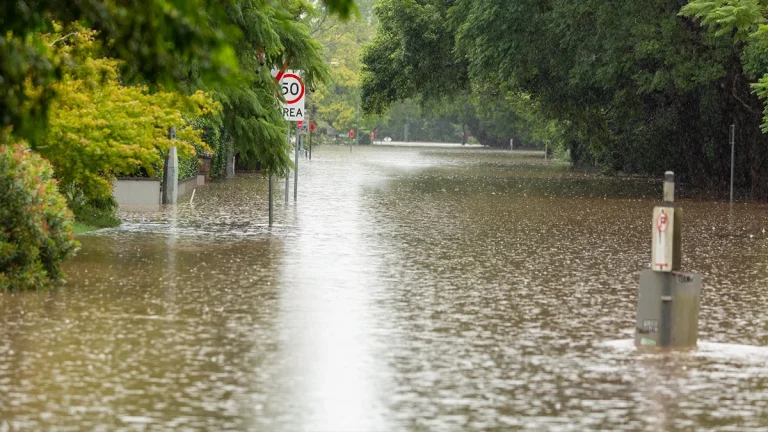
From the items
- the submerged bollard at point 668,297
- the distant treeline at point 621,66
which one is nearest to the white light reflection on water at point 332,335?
the submerged bollard at point 668,297

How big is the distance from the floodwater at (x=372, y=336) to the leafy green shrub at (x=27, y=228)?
1.15 ft

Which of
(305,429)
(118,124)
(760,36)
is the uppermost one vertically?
(760,36)

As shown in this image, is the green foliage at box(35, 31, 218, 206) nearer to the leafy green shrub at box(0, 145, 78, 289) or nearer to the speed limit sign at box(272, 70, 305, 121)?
the leafy green shrub at box(0, 145, 78, 289)

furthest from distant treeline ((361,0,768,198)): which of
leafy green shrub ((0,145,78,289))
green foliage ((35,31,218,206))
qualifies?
leafy green shrub ((0,145,78,289))

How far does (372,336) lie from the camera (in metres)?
11.6

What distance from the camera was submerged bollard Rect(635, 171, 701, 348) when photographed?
36.8 ft

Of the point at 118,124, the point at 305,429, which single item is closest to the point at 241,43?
the point at 118,124

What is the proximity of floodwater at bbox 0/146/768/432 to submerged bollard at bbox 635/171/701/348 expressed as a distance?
249 millimetres

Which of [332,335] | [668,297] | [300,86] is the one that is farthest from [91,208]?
[668,297]

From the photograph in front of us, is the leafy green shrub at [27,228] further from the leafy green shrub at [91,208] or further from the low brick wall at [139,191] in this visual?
the low brick wall at [139,191]

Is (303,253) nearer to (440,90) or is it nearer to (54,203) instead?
(54,203)

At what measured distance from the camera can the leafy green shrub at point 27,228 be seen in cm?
1371

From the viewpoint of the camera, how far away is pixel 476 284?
51.0 feet

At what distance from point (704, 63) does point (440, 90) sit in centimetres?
1865
